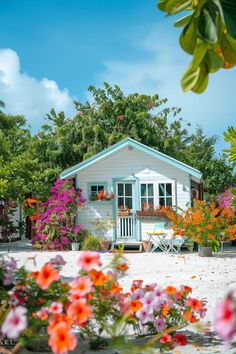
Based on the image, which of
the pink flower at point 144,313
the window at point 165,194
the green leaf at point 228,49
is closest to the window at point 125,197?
the window at point 165,194

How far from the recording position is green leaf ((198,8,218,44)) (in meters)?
1.83

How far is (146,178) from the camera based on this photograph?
58.5ft

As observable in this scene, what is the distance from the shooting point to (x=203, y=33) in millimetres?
1869

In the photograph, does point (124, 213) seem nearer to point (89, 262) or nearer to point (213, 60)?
point (89, 262)

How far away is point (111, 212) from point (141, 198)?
1275mm

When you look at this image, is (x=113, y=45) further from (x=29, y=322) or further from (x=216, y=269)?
(x=216, y=269)

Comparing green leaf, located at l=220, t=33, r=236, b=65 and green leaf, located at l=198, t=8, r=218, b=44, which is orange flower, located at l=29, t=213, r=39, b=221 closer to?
green leaf, located at l=220, t=33, r=236, b=65

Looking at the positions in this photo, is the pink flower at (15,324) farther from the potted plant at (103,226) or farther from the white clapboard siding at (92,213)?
the white clapboard siding at (92,213)

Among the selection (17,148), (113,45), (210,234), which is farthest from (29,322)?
(17,148)

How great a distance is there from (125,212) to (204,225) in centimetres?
424

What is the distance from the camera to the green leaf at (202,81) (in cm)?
203

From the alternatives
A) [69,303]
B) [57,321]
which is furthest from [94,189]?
[57,321]

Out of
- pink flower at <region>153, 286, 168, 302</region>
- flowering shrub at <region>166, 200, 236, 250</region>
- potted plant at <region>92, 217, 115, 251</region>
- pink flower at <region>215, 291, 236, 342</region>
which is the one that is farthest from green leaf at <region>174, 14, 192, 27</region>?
potted plant at <region>92, 217, 115, 251</region>

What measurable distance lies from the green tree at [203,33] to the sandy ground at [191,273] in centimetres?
340
